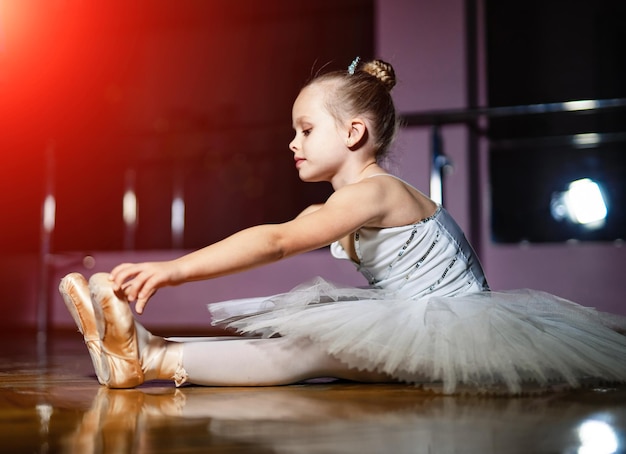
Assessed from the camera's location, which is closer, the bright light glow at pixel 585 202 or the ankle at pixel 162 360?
the ankle at pixel 162 360

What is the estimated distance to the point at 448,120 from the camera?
2.85 meters

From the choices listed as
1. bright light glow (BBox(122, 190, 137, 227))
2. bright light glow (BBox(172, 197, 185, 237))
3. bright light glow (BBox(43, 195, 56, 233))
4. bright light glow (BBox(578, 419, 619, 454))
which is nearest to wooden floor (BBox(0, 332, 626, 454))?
bright light glow (BBox(578, 419, 619, 454))

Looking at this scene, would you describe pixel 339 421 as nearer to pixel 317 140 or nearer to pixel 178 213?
pixel 317 140

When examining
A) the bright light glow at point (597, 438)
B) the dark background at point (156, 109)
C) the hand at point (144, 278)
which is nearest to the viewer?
the bright light glow at point (597, 438)

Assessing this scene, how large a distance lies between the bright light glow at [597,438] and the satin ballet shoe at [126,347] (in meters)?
0.66

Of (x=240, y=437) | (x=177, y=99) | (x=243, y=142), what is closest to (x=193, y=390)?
(x=240, y=437)

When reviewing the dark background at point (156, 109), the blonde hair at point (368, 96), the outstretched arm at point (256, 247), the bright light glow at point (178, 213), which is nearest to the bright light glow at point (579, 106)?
the dark background at point (156, 109)

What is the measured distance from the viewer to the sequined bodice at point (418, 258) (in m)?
1.41

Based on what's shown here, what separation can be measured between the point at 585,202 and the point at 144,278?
2.43m

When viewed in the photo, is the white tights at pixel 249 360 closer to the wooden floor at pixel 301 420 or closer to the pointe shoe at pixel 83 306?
the wooden floor at pixel 301 420

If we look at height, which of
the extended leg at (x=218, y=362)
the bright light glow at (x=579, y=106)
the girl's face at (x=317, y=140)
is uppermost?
the bright light glow at (x=579, y=106)

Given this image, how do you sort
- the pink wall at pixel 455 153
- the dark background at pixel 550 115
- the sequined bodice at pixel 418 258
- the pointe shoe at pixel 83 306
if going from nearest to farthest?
1. the pointe shoe at pixel 83 306
2. the sequined bodice at pixel 418 258
3. the pink wall at pixel 455 153
4. the dark background at pixel 550 115

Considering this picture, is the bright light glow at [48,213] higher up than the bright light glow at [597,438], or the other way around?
the bright light glow at [48,213]

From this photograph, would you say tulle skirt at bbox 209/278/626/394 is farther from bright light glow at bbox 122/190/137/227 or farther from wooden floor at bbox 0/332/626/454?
bright light glow at bbox 122/190/137/227
